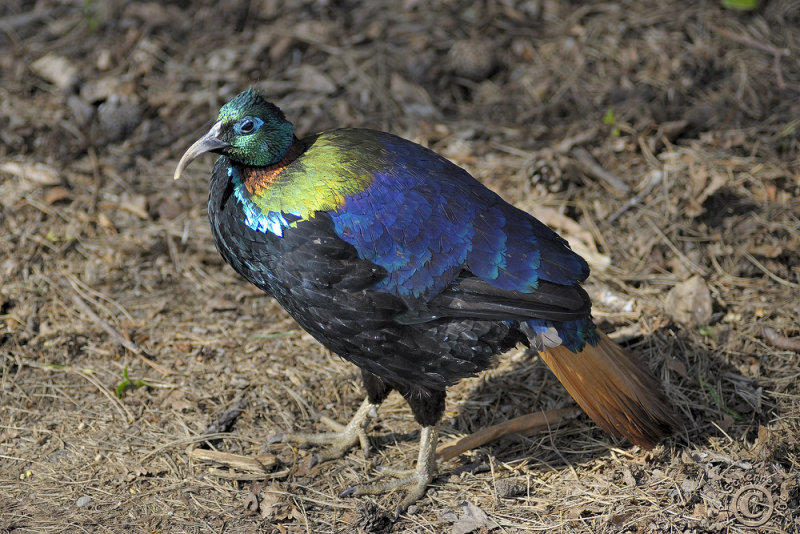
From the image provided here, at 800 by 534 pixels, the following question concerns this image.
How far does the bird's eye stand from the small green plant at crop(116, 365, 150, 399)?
1.54 meters

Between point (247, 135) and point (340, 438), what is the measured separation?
A: 160cm

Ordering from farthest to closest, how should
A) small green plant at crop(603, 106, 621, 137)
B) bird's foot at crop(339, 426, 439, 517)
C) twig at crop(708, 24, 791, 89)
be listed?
twig at crop(708, 24, 791, 89) → small green plant at crop(603, 106, 621, 137) → bird's foot at crop(339, 426, 439, 517)

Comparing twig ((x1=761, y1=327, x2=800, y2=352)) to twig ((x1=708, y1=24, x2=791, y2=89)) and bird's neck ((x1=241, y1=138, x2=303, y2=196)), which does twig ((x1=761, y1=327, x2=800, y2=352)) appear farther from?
bird's neck ((x1=241, y1=138, x2=303, y2=196))

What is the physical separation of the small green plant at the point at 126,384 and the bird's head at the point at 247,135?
129 cm

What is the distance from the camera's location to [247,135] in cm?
324

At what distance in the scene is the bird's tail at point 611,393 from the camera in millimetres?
3443

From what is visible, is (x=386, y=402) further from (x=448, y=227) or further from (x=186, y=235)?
(x=186, y=235)

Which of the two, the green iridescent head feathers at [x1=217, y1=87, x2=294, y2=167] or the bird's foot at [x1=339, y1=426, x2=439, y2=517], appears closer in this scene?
the green iridescent head feathers at [x1=217, y1=87, x2=294, y2=167]

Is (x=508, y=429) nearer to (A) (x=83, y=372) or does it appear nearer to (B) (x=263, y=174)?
(B) (x=263, y=174)

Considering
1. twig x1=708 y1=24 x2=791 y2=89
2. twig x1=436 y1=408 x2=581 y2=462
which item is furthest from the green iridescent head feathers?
twig x1=708 y1=24 x2=791 y2=89

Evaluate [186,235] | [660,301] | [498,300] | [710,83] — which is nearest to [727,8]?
[710,83]

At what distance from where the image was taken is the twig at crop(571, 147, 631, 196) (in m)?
4.96

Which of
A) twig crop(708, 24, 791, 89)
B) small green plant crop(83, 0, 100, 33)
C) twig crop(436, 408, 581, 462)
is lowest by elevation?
twig crop(436, 408, 581, 462)

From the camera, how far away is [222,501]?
345cm
